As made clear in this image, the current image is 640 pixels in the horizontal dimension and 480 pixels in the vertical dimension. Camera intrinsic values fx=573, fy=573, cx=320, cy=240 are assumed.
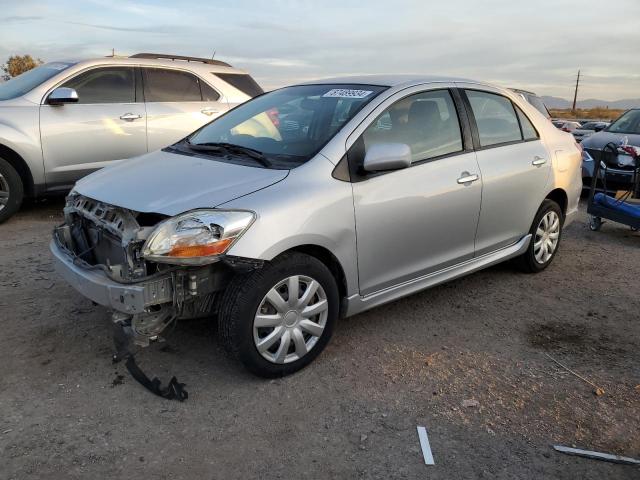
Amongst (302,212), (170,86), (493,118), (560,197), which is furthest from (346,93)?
(170,86)

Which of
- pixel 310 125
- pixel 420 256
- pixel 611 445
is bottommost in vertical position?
pixel 611 445

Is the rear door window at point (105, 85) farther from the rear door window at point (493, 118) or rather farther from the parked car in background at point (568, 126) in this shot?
the parked car in background at point (568, 126)

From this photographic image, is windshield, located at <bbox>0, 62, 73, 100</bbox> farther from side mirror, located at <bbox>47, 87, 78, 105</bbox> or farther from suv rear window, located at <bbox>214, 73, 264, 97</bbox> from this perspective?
suv rear window, located at <bbox>214, 73, 264, 97</bbox>

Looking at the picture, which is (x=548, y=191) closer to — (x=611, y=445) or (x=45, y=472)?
(x=611, y=445)

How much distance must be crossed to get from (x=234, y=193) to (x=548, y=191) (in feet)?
9.95

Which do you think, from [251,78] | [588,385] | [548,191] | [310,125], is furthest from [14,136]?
[588,385]

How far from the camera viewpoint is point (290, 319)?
3.19 m

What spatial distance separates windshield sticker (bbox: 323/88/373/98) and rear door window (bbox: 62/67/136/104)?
3792 mm

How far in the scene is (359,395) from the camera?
3.14m

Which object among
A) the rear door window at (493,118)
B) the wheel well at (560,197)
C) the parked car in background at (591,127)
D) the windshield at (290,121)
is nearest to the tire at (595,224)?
the wheel well at (560,197)

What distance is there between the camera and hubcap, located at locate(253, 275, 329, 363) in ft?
10.2

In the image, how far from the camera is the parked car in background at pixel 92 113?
616 centimetres

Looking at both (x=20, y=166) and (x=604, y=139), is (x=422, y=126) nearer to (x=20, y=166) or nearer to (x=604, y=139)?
(x=20, y=166)

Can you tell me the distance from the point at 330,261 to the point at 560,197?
2842 millimetres
